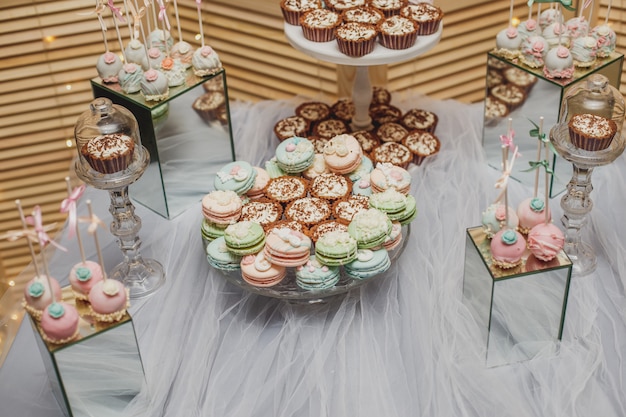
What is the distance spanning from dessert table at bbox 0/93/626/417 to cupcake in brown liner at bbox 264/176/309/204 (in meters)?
0.30

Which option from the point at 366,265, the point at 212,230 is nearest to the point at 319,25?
the point at 212,230

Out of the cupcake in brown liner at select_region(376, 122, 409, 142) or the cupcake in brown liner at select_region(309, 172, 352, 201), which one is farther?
the cupcake in brown liner at select_region(376, 122, 409, 142)

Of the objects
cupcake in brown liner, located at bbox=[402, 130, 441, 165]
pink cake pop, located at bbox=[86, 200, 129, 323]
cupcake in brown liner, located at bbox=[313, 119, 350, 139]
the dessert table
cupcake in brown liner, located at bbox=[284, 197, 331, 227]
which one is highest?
pink cake pop, located at bbox=[86, 200, 129, 323]

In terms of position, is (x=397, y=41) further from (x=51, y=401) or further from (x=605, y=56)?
(x=51, y=401)

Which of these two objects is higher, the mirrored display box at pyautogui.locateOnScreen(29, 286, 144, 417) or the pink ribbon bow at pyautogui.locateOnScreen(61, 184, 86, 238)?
the pink ribbon bow at pyautogui.locateOnScreen(61, 184, 86, 238)

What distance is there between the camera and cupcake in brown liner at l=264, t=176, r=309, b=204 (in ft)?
8.24

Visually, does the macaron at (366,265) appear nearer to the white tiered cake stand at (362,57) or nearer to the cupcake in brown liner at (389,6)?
the white tiered cake stand at (362,57)

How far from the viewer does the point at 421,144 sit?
2930mm

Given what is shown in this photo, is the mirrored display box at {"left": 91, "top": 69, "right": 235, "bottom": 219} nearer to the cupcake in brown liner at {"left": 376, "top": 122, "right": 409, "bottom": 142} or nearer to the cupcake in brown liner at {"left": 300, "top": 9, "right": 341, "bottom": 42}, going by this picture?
the cupcake in brown liner at {"left": 300, "top": 9, "right": 341, "bottom": 42}

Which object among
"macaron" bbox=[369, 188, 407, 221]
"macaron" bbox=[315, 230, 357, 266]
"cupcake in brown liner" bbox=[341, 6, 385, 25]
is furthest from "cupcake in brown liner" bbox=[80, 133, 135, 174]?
"cupcake in brown liner" bbox=[341, 6, 385, 25]

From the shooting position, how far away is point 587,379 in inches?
84.0

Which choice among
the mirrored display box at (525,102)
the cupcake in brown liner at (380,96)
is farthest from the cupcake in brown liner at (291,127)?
the mirrored display box at (525,102)

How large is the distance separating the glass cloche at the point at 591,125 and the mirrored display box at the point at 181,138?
43.4 inches

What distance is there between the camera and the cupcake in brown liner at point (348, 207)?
2395 mm
